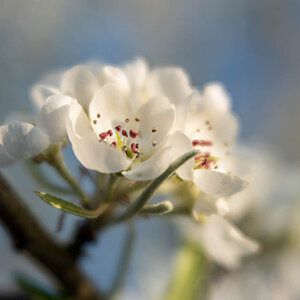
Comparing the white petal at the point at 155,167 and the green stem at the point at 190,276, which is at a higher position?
the white petal at the point at 155,167

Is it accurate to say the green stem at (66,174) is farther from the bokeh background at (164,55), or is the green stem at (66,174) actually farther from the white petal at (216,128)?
the bokeh background at (164,55)

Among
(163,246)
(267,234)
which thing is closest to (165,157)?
(267,234)

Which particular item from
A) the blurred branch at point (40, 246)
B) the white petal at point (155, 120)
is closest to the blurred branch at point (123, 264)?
the blurred branch at point (40, 246)

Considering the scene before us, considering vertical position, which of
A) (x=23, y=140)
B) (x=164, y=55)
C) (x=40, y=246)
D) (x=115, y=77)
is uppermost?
(x=164, y=55)

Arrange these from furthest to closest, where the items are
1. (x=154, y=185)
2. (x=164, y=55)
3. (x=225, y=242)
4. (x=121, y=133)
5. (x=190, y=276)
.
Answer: (x=164, y=55) → (x=190, y=276) → (x=225, y=242) → (x=121, y=133) → (x=154, y=185)

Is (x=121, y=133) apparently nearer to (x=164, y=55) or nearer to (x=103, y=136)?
(x=103, y=136)

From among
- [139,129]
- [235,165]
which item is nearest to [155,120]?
[139,129]

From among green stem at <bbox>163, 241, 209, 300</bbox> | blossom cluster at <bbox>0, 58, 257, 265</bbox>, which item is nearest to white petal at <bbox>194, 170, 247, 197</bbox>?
blossom cluster at <bbox>0, 58, 257, 265</bbox>

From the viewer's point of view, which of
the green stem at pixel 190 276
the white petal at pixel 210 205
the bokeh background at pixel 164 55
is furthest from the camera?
the bokeh background at pixel 164 55

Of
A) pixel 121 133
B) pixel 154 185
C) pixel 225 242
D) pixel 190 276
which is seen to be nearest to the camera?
pixel 154 185
